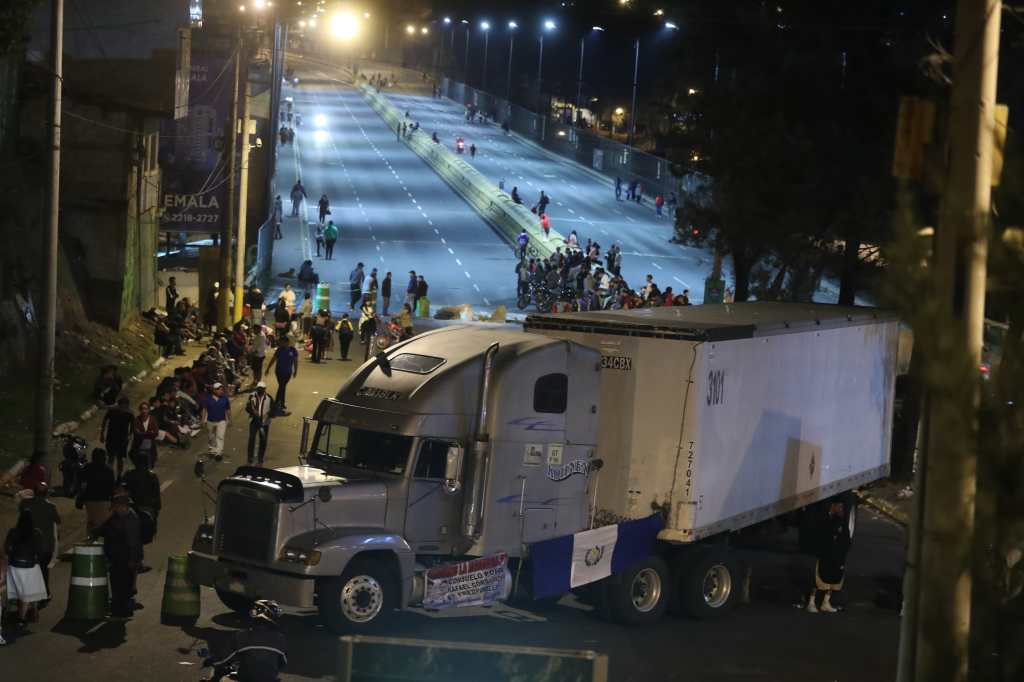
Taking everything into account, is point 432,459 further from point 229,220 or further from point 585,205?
point 585,205

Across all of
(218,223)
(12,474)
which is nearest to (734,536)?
(12,474)

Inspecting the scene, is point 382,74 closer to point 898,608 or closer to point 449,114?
point 449,114

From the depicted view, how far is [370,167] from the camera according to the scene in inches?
3575

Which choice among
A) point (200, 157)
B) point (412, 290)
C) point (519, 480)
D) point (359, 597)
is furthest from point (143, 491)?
point (412, 290)

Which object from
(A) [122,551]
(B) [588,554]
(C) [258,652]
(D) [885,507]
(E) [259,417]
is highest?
(C) [258,652]

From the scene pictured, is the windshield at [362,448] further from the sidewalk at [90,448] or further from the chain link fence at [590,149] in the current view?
the chain link fence at [590,149]

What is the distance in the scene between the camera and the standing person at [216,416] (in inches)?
953

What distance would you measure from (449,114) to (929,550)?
123m

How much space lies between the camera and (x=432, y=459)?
50.4 ft

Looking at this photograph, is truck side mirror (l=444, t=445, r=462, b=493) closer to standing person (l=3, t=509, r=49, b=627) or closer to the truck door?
the truck door

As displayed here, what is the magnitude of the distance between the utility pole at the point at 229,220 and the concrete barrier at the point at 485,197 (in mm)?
22893

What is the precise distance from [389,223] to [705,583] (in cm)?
5468

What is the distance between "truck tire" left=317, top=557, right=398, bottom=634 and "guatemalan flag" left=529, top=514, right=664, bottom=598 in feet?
5.28

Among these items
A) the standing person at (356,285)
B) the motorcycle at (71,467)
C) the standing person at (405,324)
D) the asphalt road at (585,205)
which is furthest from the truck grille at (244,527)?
the asphalt road at (585,205)
